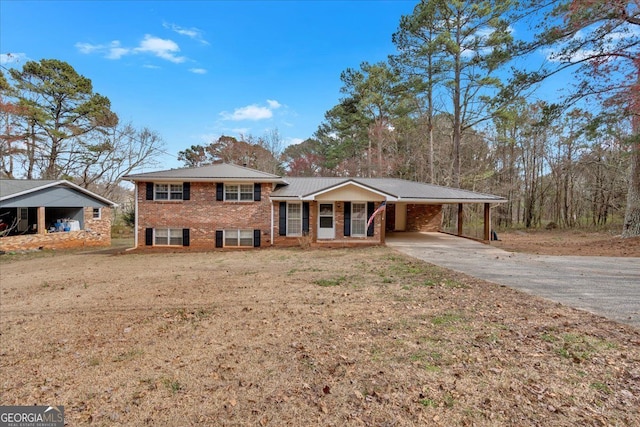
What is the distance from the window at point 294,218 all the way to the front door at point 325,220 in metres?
0.96

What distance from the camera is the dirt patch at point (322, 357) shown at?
261cm

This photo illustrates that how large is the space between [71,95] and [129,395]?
1101 inches

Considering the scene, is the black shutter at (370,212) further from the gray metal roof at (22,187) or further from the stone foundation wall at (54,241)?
the gray metal roof at (22,187)

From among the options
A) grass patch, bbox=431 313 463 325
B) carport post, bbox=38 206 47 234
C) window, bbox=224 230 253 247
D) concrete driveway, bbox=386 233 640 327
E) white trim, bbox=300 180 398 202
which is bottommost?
grass patch, bbox=431 313 463 325

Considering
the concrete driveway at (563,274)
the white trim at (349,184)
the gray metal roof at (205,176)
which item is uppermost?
the gray metal roof at (205,176)

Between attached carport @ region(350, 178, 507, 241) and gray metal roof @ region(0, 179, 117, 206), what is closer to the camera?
attached carport @ region(350, 178, 507, 241)

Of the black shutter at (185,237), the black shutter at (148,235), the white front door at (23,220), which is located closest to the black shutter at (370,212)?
the black shutter at (185,237)

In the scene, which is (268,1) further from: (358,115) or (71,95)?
(71,95)

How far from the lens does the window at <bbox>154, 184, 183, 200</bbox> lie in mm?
14352

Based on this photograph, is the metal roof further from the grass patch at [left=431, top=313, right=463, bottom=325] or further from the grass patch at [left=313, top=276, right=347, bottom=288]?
the grass patch at [left=431, top=313, right=463, bottom=325]

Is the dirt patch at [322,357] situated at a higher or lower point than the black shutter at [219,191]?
lower

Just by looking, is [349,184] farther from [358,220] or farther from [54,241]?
[54,241]

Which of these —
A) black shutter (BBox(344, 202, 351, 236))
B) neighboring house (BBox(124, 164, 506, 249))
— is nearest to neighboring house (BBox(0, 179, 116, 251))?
neighboring house (BBox(124, 164, 506, 249))

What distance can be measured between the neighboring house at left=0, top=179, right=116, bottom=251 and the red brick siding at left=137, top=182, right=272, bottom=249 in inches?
303
